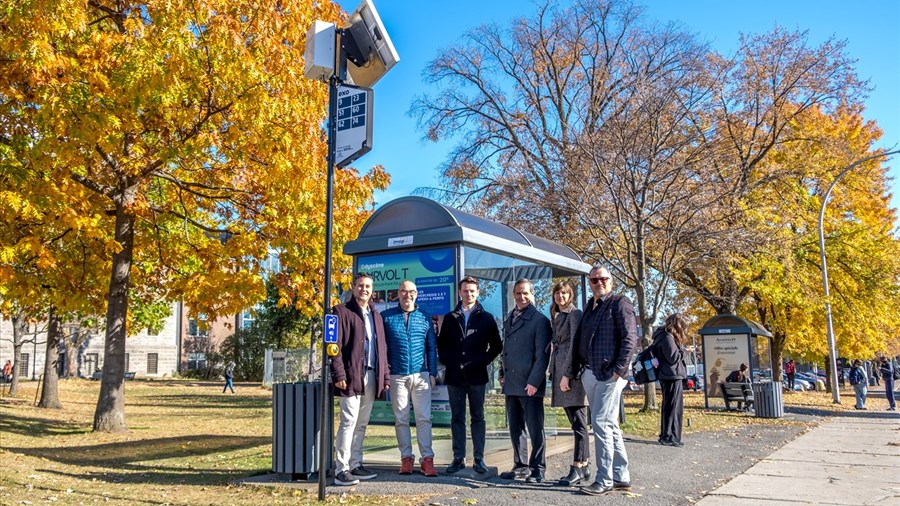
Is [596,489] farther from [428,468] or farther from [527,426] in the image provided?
[428,468]

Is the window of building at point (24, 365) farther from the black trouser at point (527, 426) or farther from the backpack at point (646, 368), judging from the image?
the black trouser at point (527, 426)

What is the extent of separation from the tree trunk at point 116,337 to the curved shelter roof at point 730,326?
1489 centimetres

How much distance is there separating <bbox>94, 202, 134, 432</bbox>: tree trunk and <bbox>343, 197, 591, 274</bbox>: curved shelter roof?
704 centimetres

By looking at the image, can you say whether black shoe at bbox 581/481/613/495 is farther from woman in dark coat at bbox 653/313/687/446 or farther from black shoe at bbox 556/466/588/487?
woman in dark coat at bbox 653/313/687/446

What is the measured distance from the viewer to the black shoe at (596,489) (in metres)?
6.46

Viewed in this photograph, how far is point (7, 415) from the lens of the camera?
1666 cm

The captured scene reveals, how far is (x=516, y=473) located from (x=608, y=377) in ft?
5.08

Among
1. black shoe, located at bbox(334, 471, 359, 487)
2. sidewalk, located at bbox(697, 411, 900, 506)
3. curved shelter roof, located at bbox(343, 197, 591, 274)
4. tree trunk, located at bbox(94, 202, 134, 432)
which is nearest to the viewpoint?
sidewalk, located at bbox(697, 411, 900, 506)

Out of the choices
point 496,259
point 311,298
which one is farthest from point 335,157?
point 311,298

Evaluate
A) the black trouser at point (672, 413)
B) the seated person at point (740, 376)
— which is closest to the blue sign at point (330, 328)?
the black trouser at point (672, 413)

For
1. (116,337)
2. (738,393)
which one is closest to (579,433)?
(116,337)

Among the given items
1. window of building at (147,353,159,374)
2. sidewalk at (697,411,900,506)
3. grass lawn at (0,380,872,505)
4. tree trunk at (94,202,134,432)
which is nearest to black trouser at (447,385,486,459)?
grass lawn at (0,380,872,505)

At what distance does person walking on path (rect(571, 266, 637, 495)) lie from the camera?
255 inches

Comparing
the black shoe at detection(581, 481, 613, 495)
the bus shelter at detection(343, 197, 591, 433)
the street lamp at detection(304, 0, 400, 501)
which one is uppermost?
the street lamp at detection(304, 0, 400, 501)
